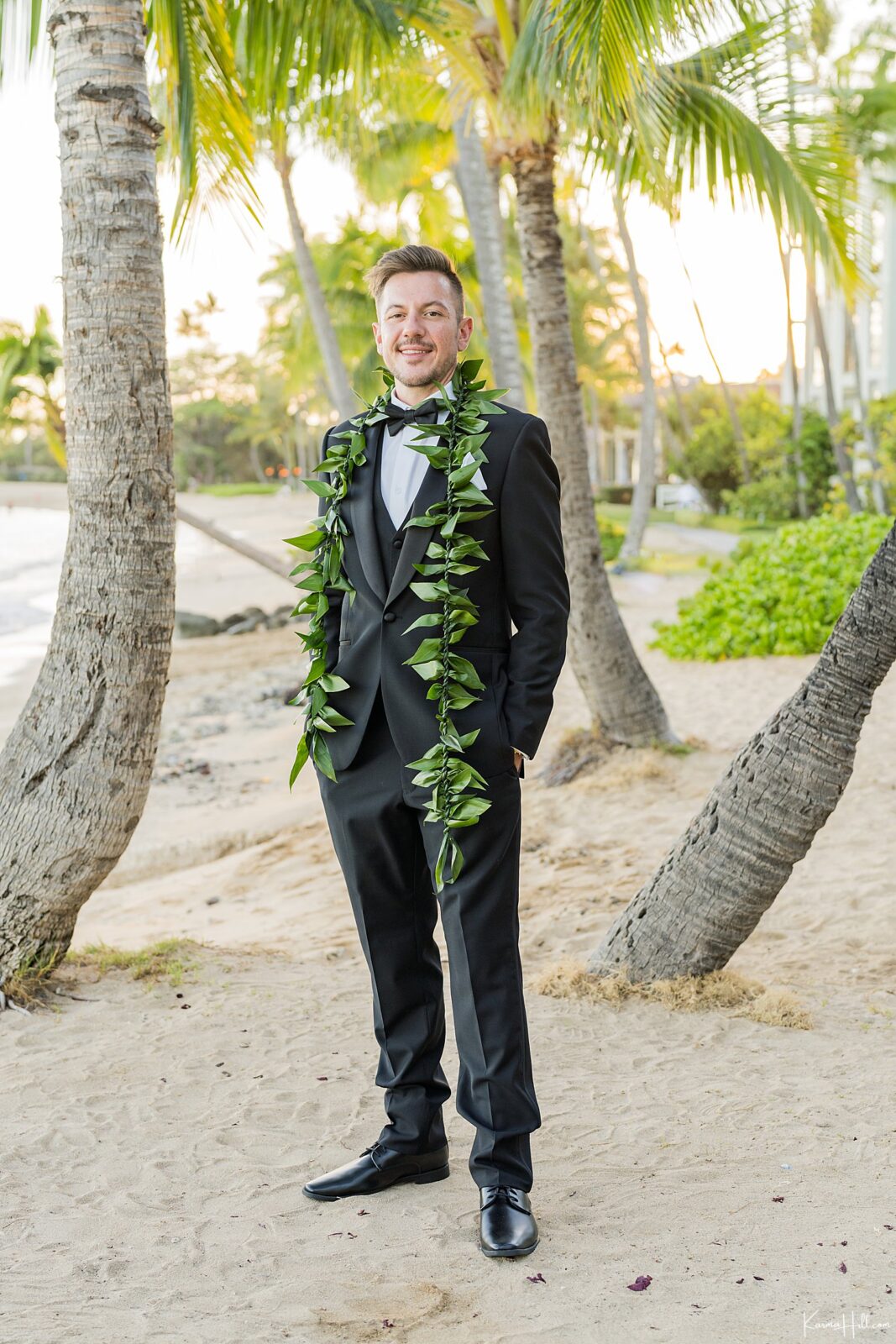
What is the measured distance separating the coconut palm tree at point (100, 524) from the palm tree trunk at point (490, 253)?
7.19 metres

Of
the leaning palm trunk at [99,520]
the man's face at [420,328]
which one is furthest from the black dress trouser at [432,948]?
the leaning palm trunk at [99,520]

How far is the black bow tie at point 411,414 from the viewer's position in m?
3.08

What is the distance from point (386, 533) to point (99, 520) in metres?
1.85

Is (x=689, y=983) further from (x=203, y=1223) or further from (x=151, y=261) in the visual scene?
(x=151, y=261)

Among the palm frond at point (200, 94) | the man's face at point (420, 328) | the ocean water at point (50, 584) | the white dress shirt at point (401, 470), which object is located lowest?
the ocean water at point (50, 584)

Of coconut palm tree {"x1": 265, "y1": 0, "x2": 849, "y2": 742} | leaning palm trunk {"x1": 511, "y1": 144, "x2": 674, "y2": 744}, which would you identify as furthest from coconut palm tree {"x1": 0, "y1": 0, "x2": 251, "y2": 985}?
leaning palm trunk {"x1": 511, "y1": 144, "x2": 674, "y2": 744}

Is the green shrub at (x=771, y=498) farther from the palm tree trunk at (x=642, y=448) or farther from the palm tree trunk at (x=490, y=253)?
the palm tree trunk at (x=490, y=253)

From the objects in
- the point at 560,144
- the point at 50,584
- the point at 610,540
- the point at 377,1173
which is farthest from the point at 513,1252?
the point at 50,584

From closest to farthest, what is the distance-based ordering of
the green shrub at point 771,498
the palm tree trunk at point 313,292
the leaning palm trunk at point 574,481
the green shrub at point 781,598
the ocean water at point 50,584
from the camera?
the leaning palm trunk at point 574,481 < the green shrub at point 781,598 < the palm tree trunk at point 313,292 < the ocean water at point 50,584 < the green shrub at point 771,498

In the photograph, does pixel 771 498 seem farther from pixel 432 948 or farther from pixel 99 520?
pixel 432 948

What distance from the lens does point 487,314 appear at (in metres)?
12.1

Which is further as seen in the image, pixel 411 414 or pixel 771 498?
pixel 771 498

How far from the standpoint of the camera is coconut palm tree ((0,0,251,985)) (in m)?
4.44

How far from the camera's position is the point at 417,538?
9.85 feet
